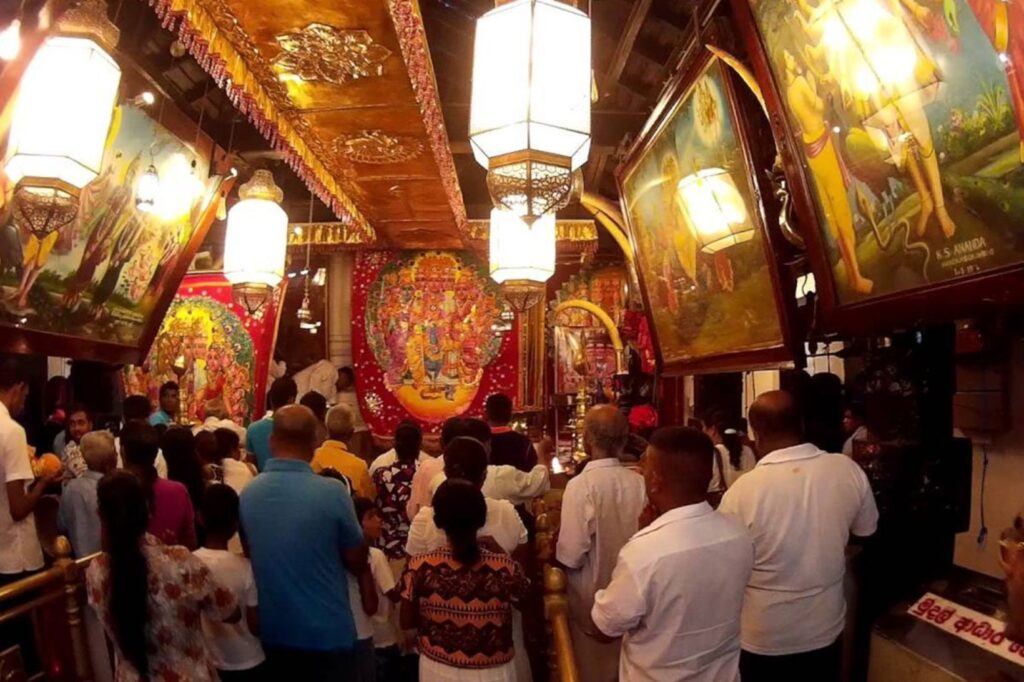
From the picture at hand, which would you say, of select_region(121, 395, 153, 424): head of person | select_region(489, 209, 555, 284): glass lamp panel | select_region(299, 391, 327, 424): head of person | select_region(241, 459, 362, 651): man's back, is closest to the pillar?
select_region(489, 209, 555, 284): glass lamp panel

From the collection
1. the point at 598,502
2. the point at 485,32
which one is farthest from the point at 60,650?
the point at 485,32

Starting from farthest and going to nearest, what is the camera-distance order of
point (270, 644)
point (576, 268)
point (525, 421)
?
point (576, 268), point (525, 421), point (270, 644)

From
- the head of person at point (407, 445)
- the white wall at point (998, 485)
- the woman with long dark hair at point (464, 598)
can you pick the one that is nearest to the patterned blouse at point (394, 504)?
the head of person at point (407, 445)

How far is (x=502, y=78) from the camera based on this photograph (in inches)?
137

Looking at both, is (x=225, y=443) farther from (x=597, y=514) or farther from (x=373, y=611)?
(x=597, y=514)

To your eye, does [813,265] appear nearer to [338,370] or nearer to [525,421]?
[525,421]

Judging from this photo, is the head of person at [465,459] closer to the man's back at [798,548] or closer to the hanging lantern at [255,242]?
the man's back at [798,548]

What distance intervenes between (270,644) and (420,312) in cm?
789

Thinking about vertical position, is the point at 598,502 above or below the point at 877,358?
below

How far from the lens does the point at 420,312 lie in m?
10.7

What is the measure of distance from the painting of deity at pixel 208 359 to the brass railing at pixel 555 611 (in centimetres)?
697

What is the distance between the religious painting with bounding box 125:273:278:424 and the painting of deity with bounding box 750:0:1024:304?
793 centimetres

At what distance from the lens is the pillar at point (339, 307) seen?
11.0m

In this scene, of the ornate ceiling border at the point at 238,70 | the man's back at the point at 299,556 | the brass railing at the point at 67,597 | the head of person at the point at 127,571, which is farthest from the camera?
the ornate ceiling border at the point at 238,70
